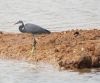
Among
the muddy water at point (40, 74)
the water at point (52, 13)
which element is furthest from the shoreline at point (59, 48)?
the water at point (52, 13)

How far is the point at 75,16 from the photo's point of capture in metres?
19.4

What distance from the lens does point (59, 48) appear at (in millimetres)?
13094

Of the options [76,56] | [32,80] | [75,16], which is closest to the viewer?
[32,80]

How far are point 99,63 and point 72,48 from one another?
1218 mm

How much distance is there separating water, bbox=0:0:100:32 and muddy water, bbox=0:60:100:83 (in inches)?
180

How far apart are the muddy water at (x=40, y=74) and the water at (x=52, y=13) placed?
4.57 meters

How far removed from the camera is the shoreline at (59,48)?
469 inches

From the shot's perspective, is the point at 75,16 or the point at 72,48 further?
the point at 75,16

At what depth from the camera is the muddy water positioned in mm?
11250

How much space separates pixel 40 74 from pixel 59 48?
57.3 inches

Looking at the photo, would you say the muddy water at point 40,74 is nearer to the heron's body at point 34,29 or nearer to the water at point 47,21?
the water at point 47,21

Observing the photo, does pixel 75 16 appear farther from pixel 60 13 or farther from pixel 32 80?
pixel 32 80

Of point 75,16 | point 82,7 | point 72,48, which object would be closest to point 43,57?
point 72,48

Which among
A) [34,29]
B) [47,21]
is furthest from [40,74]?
[47,21]
